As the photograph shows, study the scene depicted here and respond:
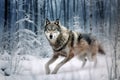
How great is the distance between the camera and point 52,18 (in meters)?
2.71

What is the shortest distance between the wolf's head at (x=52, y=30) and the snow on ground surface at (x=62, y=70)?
17 cm

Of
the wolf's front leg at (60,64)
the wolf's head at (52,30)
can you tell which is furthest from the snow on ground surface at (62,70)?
the wolf's head at (52,30)

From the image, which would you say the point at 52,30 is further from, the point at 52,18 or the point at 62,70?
the point at 62,70

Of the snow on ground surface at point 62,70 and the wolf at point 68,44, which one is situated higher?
the wolf at point 68,44

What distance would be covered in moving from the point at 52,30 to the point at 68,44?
18 centimetres

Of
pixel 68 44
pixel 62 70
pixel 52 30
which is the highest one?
pixel 52 30

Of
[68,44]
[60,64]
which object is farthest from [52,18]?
[60,64]

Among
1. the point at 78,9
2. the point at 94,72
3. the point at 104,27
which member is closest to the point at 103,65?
the point at 94,72

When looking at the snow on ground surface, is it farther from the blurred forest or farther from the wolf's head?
the wolf's head

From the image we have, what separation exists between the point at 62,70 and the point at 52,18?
1.34ft

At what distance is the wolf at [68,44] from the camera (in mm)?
2684

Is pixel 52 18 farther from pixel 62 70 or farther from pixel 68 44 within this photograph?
pixel 62 70

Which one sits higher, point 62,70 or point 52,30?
point 52,30

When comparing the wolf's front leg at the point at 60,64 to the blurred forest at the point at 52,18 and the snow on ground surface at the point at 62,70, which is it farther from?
the blurred forest at the point at 52,18
